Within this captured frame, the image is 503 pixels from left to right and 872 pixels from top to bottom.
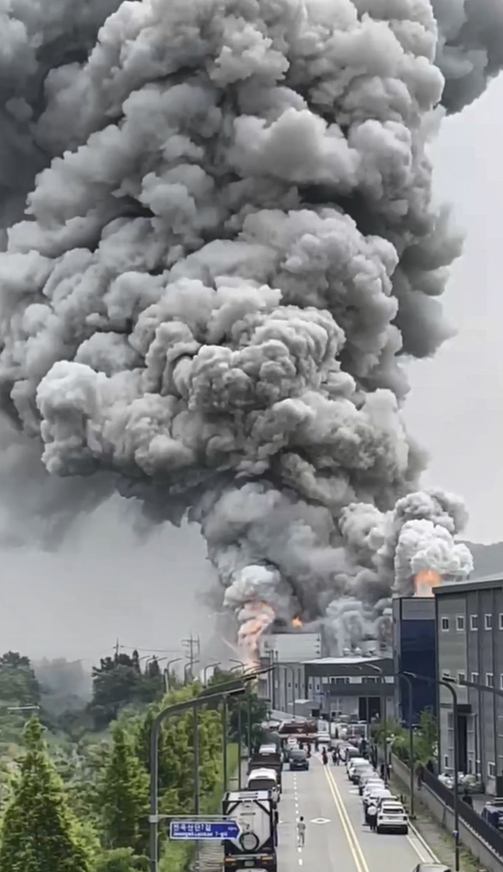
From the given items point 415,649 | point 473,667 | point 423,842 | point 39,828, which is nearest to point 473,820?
point 423,842

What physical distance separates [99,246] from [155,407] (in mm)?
7371

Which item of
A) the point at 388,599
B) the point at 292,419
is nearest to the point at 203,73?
the point at 292,419

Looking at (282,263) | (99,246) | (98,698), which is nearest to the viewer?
(282,263)

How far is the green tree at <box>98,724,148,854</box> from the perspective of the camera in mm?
24172

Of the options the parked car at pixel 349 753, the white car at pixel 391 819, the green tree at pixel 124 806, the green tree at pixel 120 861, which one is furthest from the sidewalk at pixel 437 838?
the parked car at pixel 349 753

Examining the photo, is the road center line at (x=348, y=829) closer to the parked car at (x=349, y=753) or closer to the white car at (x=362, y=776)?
the white car at (x=362, y=776)

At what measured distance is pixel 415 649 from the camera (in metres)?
50.4

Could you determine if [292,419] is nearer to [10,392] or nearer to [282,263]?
[282,263]

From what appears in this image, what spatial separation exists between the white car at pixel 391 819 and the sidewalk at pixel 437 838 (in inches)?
15.9

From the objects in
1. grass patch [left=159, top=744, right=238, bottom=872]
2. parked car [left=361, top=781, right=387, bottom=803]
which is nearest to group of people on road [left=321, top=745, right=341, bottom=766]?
parked car [left=361, top=781, right=387, bottom=803]

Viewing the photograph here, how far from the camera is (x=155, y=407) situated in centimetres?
5012

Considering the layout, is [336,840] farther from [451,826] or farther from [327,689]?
[327,689]

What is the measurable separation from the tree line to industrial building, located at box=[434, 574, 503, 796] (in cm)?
618

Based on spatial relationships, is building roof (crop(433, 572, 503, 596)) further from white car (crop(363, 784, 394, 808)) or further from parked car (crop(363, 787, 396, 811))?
parked car (crop(363, 787, 396, 811))
